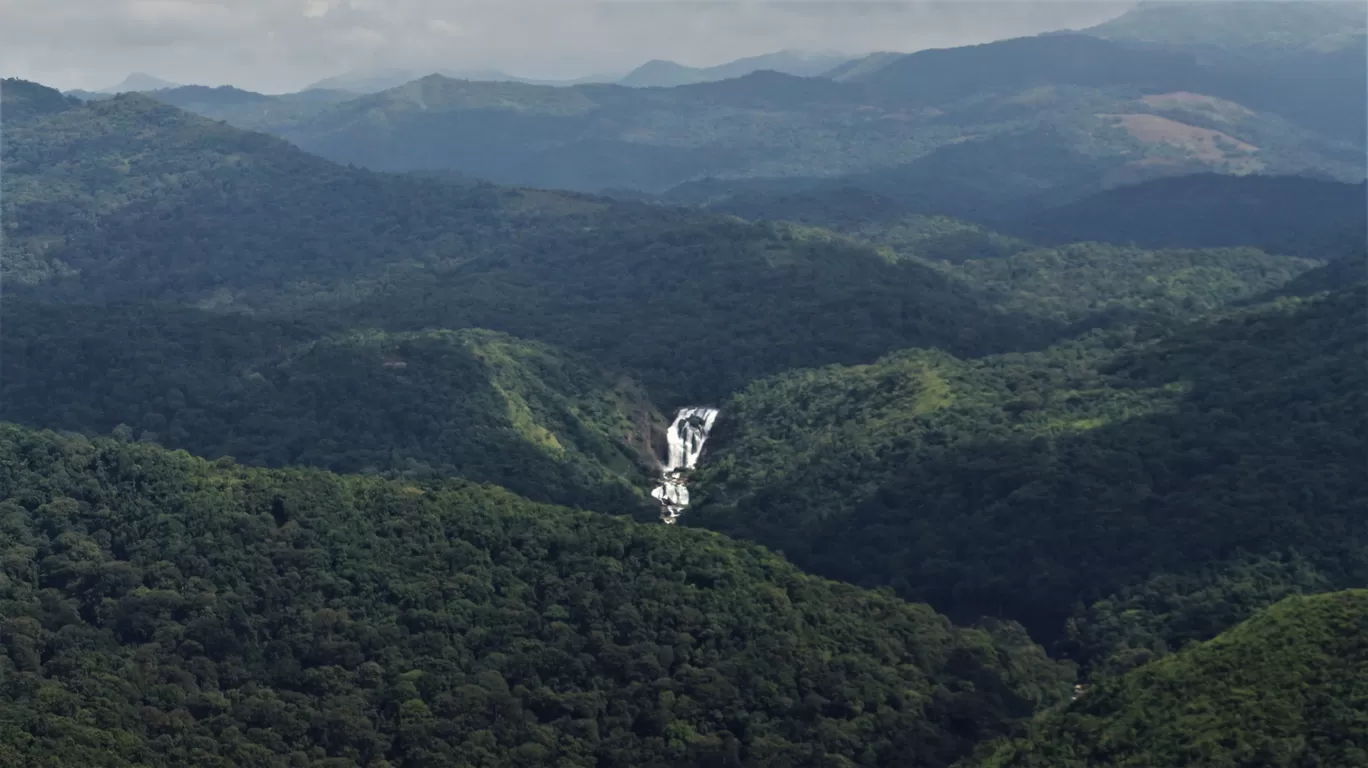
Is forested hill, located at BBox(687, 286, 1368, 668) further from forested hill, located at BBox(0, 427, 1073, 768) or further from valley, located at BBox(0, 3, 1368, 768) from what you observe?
forested hill, located at BBox(0, 427, 1073, 768)

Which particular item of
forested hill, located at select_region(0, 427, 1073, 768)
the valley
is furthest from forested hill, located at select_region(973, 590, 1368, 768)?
forested hill, located at select_region(0, 427, 1073, 768)

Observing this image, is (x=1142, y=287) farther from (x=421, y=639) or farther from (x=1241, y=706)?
(x=421, y=639)

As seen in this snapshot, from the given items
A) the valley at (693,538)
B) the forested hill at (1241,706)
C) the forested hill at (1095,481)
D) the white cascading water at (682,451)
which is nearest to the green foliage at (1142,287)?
the valley at (693,538)

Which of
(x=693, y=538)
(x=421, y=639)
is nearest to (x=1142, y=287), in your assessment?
(x=693, y=538)

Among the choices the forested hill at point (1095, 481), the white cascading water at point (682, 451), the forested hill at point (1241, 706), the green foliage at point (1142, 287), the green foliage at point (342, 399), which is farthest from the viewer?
the green foliage at point (1142, 287)

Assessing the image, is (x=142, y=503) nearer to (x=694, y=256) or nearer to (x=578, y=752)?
(x=578, y=752)

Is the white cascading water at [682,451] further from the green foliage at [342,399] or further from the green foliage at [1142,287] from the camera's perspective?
the green foliage at [1142,287]
